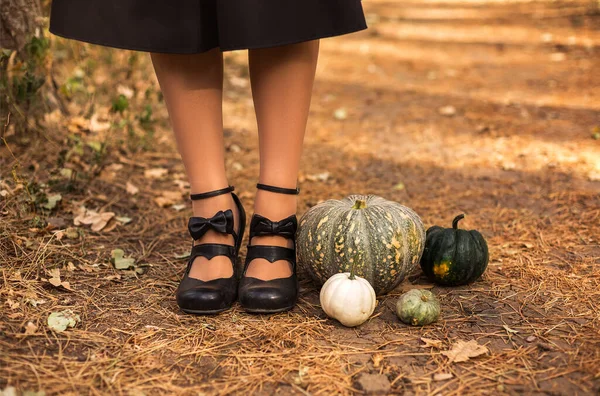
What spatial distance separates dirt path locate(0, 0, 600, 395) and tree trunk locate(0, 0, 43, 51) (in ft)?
1.63

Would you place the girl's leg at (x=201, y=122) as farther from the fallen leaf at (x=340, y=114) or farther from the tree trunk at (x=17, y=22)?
the fallen leaf at (x=340, y=114)

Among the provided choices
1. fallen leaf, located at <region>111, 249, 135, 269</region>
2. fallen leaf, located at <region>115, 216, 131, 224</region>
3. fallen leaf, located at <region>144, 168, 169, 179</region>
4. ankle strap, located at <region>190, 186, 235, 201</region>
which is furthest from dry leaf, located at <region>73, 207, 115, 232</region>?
ankle strap, located at <region>190, 186, 235, 201</region>

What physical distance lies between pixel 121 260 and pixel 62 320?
0.51 meters

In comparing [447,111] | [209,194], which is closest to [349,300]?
[209,194]

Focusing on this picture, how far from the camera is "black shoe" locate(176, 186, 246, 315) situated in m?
1.90

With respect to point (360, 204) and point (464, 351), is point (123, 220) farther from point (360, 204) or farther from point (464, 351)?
point (464, 351)

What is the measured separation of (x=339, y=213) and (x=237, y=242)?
0.40m

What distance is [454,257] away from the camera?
2.09 meters

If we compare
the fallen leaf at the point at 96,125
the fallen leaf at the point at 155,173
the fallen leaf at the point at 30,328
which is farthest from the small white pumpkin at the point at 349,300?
the fallen leaf at the point at 96,125

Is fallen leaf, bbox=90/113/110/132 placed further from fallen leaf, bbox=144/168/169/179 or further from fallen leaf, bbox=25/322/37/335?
fallen leaf, bbox=25/322/37/335

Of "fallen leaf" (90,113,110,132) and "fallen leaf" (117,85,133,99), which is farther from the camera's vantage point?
"fallen leaf" (117,85,133,99)

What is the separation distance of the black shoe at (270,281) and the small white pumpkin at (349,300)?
14 cm

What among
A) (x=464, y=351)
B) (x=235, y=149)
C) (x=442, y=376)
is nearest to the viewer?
(x=442, y=376)

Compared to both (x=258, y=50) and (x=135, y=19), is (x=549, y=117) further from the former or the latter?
(x=135, y=19)
